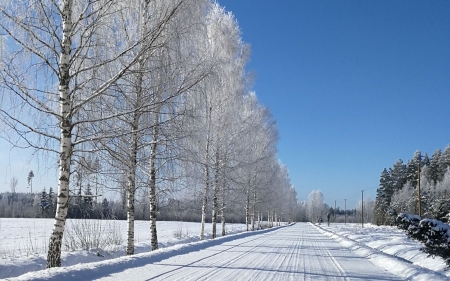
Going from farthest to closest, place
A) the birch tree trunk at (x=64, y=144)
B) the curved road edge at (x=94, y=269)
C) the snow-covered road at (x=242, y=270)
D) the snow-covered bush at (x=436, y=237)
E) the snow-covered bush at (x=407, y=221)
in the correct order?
1. the snow-covered bush at (x=407, y=221)
2. the snow-covered bush at (x=436, y=237)
3. the snow-covered road at (x=242, y=270)
4. the birch tree trunk at (x=64, y=144)
5. the curved road edge at (x=94, y=269)

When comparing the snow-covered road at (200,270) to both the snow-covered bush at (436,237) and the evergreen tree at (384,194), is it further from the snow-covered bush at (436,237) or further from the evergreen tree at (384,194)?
the evergreen tree at (384,194)

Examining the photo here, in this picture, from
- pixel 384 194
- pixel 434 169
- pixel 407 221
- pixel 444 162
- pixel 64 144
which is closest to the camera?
pixel 64 144

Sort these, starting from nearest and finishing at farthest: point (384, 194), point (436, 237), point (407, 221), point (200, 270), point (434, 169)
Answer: point (200, 270) → point (436, 237) → point (407, 221) → point (434, 169) → point (384, 194)

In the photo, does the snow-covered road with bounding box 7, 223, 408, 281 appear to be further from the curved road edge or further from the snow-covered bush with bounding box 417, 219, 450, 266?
the snow-covered bush with bounding box 417, 219, 450, 266

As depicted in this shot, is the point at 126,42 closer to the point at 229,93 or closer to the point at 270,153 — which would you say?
the point at 229,93

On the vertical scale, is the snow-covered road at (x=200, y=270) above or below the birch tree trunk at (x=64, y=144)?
below

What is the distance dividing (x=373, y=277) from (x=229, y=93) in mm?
14694

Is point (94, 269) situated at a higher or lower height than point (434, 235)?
lower

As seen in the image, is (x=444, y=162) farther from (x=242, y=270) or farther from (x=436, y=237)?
(x=242, y=270)

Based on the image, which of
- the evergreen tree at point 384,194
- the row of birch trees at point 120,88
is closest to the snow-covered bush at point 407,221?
the row of birch trees at point 120,88

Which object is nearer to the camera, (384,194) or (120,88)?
(120,88)

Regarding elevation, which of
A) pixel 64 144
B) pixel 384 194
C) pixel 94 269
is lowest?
pixel 384 194

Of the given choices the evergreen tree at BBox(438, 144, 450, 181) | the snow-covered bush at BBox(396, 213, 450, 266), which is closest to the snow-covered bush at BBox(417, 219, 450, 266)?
the snow-covered bush at BBox(396, 213, 450, 266)

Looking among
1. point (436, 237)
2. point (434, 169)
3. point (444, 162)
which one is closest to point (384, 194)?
point (434, 169)
